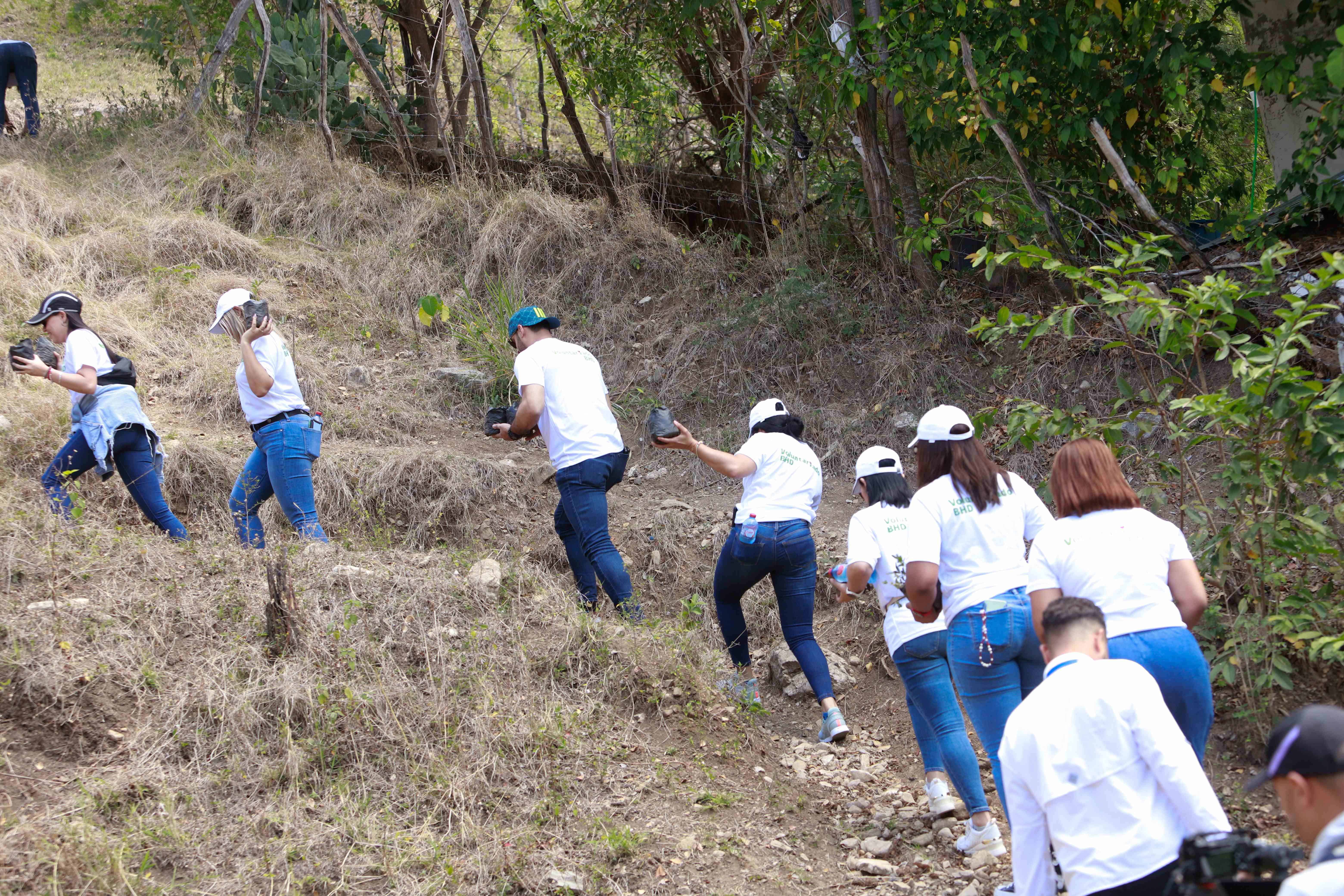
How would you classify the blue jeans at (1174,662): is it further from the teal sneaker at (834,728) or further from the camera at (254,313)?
the camera at (254,313)

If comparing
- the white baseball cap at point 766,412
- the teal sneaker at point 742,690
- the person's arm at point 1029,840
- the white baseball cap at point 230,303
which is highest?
the white baseball cap at point 230,303

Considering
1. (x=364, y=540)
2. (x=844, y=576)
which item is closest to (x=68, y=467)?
(x=364, y=540)

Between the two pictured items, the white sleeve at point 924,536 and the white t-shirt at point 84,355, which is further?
the white t-shirt at point 84,355

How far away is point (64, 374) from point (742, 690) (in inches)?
136

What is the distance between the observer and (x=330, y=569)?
14.6 ft

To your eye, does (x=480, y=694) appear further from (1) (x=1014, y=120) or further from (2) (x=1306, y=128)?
(2) (x=1306, y=128)

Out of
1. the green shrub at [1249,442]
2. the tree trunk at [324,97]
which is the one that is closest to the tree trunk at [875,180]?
the green shrub at [1249,442]

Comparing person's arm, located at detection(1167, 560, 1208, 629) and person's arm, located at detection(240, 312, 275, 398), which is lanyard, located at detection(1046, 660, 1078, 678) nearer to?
person's arm, located at detection(1167, 560, 1208, 629)

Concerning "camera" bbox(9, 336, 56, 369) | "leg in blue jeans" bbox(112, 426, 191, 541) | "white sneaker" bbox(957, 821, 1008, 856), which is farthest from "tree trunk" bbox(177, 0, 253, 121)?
"white sneaker" bbox(957, 821, 1008, 856)

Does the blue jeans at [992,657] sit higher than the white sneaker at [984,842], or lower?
higher

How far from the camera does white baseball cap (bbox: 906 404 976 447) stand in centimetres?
320

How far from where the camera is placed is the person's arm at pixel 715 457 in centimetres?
411

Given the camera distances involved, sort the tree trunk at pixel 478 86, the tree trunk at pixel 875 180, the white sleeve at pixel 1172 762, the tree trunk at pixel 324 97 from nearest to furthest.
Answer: the white sleeve at pixel 1172 762 < the tree trunk at pixel 875 180 < the tree trunk at pixel 478 86 < the tree trunk at pixel 324 97

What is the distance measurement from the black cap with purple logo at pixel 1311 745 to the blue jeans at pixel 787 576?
263cm
